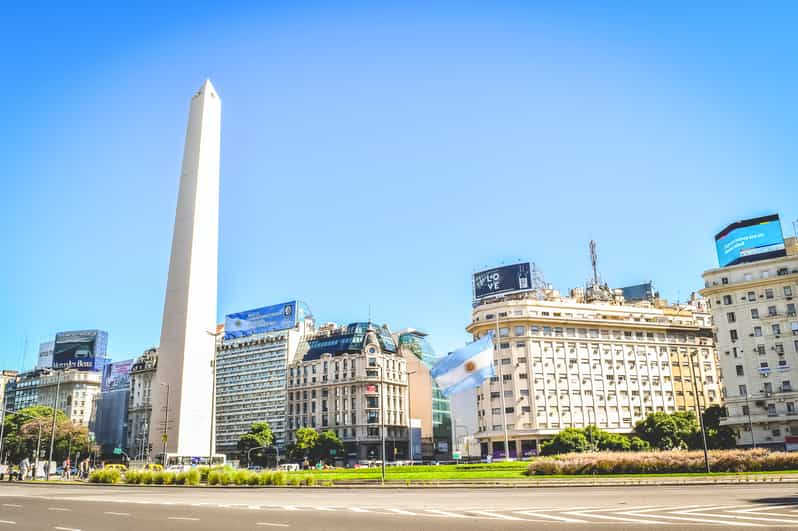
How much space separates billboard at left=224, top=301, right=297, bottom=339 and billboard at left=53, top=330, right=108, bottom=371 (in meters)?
35.0

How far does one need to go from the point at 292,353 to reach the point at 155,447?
76.0 m

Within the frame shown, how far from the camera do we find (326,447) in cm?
9431

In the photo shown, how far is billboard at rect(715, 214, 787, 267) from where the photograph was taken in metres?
70.8

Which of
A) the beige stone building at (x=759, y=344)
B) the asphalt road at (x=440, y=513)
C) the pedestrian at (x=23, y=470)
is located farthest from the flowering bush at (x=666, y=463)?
the beige stone building at (x=759, y=344)

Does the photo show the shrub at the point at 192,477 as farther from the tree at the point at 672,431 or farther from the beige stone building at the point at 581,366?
the tree at the point at 672,431

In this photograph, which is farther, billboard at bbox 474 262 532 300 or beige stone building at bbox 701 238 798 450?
billboard at bbox 474 262 532 300

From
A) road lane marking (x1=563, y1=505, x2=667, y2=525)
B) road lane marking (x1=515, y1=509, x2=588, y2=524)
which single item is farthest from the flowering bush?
road lane marking (x1=515, y1=509, x2=588, y2=524)

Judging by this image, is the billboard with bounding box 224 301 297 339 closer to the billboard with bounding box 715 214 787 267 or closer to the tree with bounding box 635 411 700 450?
the tree with bounding box 635 411 700 450

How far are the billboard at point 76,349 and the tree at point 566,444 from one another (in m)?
111

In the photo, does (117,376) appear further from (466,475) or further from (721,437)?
(466,475)

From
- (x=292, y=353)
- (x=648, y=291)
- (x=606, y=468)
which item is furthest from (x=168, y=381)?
(x=648, y=291)

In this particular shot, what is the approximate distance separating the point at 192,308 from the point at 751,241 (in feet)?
201

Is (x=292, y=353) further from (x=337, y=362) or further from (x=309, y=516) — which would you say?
(x=309, y=516)

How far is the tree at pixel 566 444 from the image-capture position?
64.8 meters
